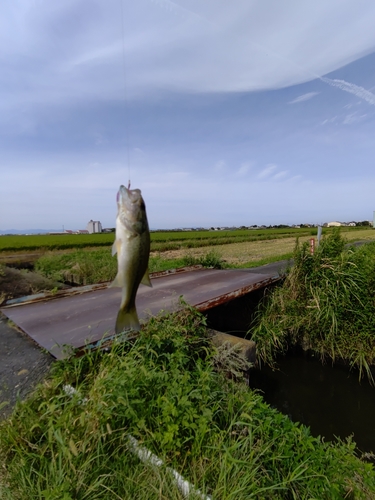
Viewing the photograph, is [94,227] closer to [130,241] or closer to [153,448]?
[130,241]

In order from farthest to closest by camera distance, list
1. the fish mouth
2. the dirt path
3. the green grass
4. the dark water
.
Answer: the green grass, the dark water, the dirt path, the fish mouth

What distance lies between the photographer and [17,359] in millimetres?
3148

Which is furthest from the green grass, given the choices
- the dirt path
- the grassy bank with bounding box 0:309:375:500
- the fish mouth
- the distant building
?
the fish mouth

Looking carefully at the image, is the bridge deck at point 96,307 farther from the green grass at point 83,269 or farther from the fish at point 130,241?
the green grass at point 83,269

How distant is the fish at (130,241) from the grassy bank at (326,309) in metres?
4.78

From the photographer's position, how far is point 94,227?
9.29 ft

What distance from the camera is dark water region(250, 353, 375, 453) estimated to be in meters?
4.25

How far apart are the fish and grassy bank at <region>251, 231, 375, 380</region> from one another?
4.78 meters

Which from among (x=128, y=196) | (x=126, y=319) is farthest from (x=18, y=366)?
(x=128, y=196)

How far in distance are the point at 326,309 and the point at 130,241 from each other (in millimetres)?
5173

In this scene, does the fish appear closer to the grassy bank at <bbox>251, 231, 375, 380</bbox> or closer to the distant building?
the distant building

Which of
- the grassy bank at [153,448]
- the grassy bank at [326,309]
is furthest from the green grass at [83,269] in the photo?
the grassy bank at [153,448]

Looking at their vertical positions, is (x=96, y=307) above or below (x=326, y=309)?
above

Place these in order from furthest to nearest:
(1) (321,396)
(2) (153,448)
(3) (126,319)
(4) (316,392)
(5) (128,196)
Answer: (4) (316,392)
(1) (321,396)
(2) (153,448)
(3) (126,319)
(5) (128,196)
